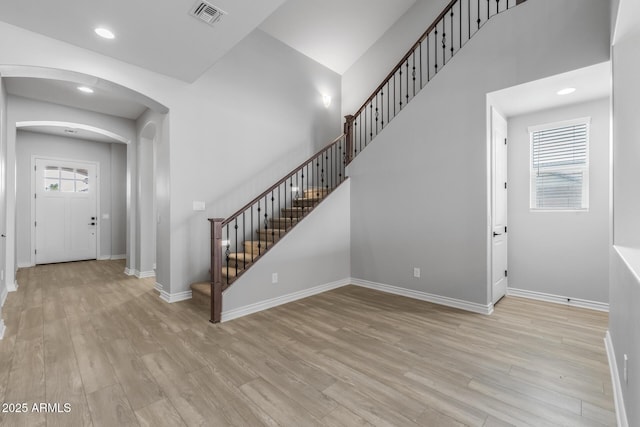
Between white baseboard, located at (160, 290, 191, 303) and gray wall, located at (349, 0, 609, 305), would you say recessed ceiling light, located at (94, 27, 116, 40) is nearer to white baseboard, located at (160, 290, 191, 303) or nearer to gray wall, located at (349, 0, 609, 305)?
white baseboard, located at (160, 290, 191, 303)

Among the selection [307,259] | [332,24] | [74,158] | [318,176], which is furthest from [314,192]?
[74,158]

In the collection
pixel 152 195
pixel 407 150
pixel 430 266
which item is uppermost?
pixel 407 150

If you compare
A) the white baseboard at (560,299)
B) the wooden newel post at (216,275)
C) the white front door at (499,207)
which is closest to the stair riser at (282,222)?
the wooden newel post at (216,275)

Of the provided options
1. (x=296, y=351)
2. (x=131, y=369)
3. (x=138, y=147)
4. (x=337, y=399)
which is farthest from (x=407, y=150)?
(x=138, y=147)

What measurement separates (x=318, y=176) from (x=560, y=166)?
3.68 metres

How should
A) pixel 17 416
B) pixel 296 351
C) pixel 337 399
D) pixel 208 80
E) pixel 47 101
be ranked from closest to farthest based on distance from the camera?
pixel 17 416, pixel 337 399, pixel 296 351, pixel 208 80, pixel 47 101

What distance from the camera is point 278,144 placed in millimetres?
5168

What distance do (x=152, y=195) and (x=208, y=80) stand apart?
100 inches

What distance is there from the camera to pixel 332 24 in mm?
5379

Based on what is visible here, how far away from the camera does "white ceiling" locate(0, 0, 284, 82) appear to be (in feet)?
8.43

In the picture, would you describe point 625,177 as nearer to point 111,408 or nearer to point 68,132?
point 111,408

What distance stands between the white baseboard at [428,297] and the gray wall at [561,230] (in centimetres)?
108

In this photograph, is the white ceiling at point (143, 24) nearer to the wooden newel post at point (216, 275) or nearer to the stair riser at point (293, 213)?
the wooden newel post at point (216, 275)

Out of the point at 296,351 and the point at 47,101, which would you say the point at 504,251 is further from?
the point at 47,101
